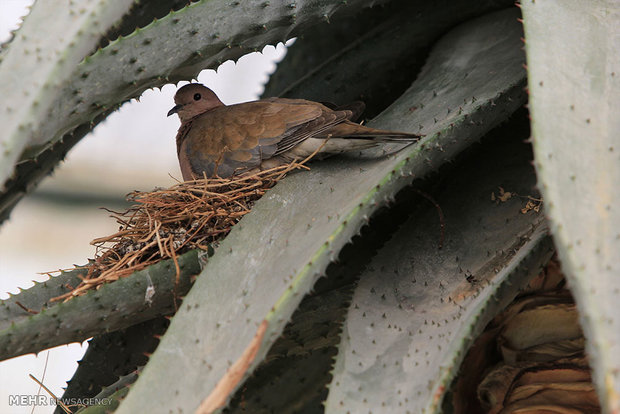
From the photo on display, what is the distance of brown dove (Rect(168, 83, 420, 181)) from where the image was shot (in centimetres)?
182

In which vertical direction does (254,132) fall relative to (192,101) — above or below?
below

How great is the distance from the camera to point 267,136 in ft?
6.59

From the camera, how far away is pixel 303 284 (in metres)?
1.04

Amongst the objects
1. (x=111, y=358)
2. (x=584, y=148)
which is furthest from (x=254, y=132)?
(x=584, y=148)

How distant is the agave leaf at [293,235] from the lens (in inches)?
39.2

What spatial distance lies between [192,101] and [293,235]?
1.65 metres

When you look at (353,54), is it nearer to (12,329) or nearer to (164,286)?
(164,286)

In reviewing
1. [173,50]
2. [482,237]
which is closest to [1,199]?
[173,50]

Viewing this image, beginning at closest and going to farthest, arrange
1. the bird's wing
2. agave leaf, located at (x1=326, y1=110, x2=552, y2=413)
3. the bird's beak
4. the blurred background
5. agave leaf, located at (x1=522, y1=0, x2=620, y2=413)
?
agave leaf, located at (x1=522, y1=0, x2=620, y2=413), agave leaf, located at (x1=326, y1=110, x2=552, y2=413), the bird's wing, the bird's beak, the blurred background

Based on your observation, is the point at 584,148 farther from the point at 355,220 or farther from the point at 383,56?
the point at 383,56

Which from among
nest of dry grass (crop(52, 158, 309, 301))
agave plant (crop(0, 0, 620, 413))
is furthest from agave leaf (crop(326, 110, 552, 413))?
nest of dry grass (crop(52, 158, 309, 301))

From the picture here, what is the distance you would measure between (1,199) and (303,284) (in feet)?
2.32

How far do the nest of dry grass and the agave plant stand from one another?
0.20m

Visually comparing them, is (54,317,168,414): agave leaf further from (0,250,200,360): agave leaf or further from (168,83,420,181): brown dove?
(168,83,420,181): brown dove
